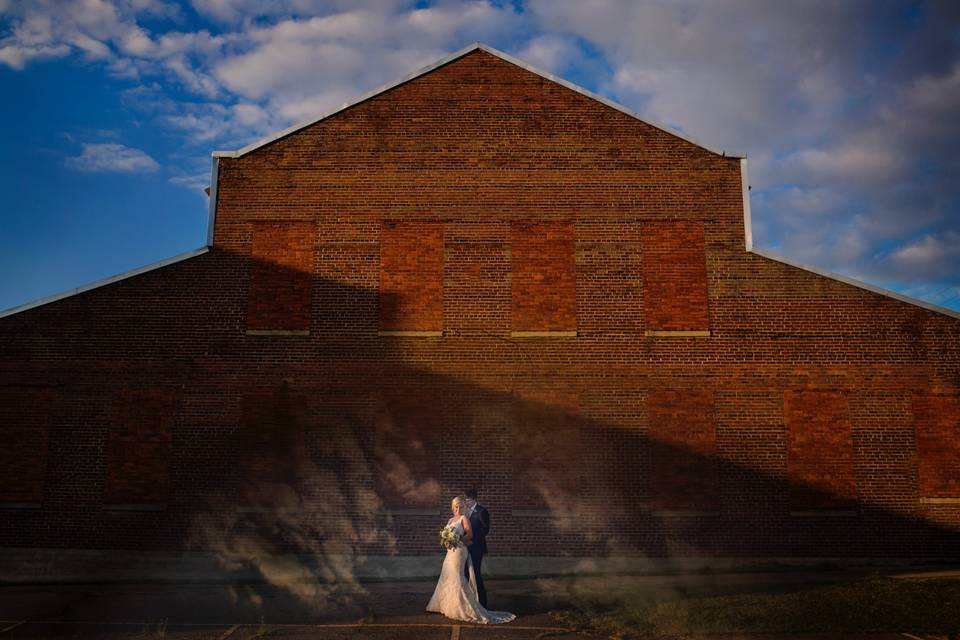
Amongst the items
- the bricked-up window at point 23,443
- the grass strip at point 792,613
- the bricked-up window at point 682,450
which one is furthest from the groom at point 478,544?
the bricked-up window at point 23,443

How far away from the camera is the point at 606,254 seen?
45.8 ft

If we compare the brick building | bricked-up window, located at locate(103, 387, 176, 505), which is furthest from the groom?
bricked-up window, located at locate(103, 387, 176, 505)

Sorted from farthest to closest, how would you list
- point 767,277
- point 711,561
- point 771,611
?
1. point 767,277
2. point 711,561
3. point 771,611

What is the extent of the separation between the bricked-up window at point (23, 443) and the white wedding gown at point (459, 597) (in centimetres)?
845

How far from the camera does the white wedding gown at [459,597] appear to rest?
9070 millimetres

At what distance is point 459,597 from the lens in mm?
9188

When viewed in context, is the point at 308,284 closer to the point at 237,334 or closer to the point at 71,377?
the point at 237,334

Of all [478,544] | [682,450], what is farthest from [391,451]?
[682,450]

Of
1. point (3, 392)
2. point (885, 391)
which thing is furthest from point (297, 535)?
point (885, 391)

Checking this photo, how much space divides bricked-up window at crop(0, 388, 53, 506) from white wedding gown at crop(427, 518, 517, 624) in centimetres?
845

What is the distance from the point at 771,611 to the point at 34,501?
501 inches

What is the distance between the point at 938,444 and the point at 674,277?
228 inches

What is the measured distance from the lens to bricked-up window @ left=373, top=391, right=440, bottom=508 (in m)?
13.1

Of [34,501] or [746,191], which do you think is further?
[746,191]
